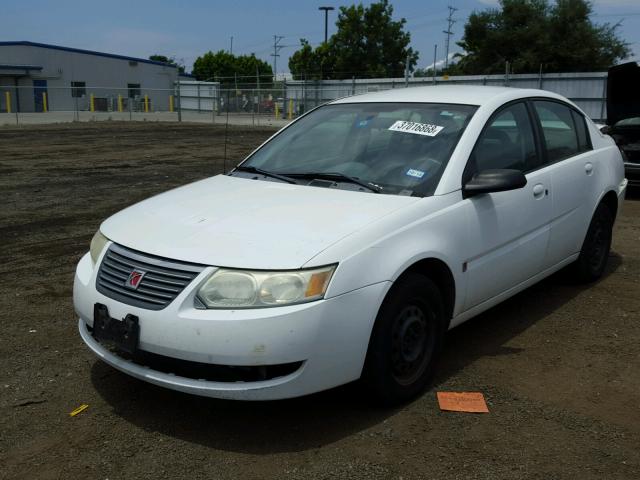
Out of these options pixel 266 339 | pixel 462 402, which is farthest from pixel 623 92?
pixel 266 339

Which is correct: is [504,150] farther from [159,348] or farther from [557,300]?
[159,348]

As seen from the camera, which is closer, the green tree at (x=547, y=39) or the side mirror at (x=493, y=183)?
the side mirror at (x=493, y=183)

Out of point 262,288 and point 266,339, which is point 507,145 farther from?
point 266,339

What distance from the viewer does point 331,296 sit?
114 inches

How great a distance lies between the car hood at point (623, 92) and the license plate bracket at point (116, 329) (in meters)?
8.27

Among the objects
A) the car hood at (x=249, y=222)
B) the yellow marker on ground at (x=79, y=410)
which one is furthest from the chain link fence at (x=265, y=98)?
the yellow marker on ground at (x=79, y=410)

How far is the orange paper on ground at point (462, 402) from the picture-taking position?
11.2 ft

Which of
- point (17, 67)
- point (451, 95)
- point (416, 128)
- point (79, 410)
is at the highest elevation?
point (17, 67)

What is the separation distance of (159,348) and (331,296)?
792mm

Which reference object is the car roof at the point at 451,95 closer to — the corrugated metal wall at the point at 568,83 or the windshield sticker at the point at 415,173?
the windshield sticker at the point at 415,173

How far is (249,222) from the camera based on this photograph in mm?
3318

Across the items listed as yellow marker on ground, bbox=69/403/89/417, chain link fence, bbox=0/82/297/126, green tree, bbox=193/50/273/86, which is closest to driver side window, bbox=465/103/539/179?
yellow marker on ground, bbox=69/403/89/417

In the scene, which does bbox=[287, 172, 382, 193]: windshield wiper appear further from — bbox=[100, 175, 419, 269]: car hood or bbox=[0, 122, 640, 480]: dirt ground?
bbox=[0, 122, 640, 480]: dirt ground

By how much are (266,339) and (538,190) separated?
235cm
